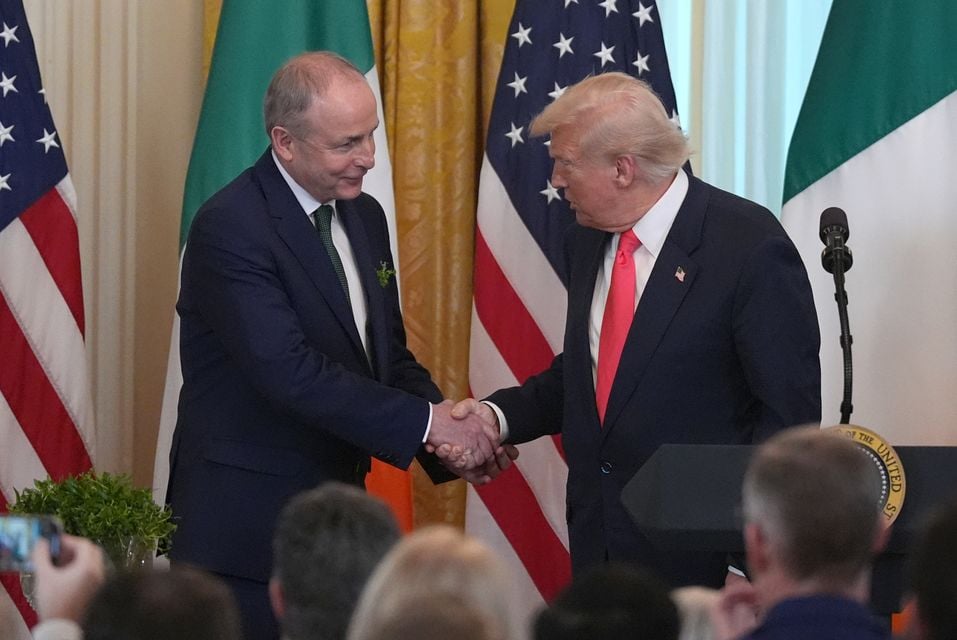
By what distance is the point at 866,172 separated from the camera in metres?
4.83

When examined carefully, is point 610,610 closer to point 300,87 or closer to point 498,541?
point 300,87

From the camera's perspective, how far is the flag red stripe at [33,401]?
16.4ft

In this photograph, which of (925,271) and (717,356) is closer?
(717,356)

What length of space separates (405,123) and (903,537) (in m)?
3.16

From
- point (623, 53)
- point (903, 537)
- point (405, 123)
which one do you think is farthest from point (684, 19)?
point (903, 537)

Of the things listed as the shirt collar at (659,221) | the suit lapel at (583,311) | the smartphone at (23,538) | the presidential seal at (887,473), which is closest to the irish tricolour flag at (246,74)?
the suit lapel at (583,311)

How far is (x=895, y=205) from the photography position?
4.77 m

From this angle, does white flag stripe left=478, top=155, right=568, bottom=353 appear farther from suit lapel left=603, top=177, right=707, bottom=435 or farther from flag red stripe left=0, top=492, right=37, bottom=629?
flag red stripe left=0, top=492, right=37, bottom=629

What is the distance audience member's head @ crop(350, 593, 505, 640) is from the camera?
1.55m

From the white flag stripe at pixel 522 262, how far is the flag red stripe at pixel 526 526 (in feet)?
1.66

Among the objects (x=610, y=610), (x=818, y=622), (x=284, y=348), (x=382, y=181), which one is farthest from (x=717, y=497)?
(x=382, y=181)

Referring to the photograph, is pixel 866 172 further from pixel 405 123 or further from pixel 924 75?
pixel 405 123

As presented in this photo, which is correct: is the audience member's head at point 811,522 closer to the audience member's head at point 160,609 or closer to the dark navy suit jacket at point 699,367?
the audience member's head at point 160,609

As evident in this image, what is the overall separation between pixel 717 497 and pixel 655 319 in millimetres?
993
